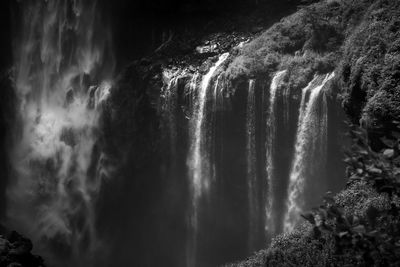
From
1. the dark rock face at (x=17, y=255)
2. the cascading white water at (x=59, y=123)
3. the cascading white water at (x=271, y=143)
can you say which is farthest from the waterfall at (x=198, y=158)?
the dark rock face at (x=17, y=255)

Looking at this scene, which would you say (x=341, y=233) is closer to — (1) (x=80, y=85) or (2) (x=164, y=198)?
(2) (x=164, y=198)

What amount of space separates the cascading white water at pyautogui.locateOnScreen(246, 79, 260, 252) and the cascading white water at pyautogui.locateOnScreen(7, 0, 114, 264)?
10729 millimetres

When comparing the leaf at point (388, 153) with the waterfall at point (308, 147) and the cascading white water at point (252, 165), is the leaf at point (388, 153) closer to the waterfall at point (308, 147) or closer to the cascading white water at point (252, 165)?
the waterfall at point (308, 147)

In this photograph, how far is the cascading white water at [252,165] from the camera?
962 inches

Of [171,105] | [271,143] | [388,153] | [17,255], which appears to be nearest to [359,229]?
[388,153]

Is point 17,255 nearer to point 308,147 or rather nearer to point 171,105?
point 308,147

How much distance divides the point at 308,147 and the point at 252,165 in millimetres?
3522

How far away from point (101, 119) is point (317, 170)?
15269 millimetres

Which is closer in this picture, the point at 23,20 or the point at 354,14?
the point at 354,14

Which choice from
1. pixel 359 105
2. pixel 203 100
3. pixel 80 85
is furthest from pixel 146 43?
pixel 359 105

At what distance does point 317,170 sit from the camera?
21.3 m

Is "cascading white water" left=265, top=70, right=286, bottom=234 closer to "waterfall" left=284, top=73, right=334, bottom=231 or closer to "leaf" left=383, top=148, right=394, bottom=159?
"waterfall" left=284, top=73, right=334, bottom=231

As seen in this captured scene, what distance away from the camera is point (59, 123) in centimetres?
3503

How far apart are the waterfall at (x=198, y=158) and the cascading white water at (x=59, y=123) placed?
7.31 m
